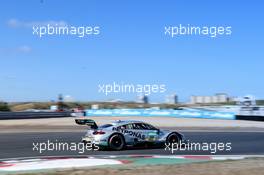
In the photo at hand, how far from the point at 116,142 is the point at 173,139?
2.31m

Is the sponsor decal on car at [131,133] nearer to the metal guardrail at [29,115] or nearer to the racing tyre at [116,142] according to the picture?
the racing tyre at [116,142]

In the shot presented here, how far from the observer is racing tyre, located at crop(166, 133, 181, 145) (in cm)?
1862

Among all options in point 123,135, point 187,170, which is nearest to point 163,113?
point 123,135

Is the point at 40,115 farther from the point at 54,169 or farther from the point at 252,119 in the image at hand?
the point at 54,169

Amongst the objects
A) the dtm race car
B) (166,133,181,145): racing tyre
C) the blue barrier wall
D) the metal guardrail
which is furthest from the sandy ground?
the metal guardrail

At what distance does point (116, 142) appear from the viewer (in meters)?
17.6

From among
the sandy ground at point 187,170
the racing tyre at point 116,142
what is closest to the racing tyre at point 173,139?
the racing tyre at point 116,142

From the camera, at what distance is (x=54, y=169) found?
11602 millimetres

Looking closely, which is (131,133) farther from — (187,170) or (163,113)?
(163,113)

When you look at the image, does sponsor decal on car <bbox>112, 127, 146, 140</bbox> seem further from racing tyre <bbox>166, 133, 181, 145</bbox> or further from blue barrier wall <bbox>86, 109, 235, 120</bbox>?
blue barrier wall <bbox>86, 109, 235, 120</bbox>

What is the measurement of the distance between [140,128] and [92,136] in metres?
1.79

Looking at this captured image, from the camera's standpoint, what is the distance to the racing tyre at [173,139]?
18.6 metres

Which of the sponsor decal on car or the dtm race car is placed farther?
the sponsor decal on car

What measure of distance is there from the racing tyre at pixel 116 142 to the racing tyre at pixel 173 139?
1.83 meters
